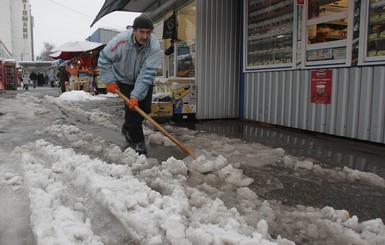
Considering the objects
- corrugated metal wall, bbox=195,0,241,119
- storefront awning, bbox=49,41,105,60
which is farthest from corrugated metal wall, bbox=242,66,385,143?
storefront awning, bbox=49,41,105,60

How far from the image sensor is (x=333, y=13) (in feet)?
18.6

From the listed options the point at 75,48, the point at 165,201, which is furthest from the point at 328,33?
the point at 75,48

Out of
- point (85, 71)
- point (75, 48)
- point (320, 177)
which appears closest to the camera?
point (320, 177)

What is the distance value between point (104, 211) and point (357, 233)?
5.80 feet

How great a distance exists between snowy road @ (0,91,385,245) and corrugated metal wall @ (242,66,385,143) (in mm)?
1555

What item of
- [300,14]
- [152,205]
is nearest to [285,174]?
[152,205]

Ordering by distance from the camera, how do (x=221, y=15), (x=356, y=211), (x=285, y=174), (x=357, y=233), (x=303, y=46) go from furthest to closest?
(x=221, y=15) < (x=303, y=46) < (x=285, y=174) < (x=356, y=211) < (x=357, y=233)

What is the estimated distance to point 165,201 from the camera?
8.76 feet

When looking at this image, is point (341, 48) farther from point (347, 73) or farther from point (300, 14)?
point (300, 14)

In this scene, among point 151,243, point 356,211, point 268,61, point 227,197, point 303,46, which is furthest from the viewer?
point 268,61

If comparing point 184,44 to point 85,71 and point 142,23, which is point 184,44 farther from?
point 85,71

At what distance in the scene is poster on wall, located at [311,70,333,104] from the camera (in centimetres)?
571

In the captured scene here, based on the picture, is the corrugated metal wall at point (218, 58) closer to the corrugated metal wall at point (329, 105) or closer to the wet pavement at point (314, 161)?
the corrugated metal wall at point (329, 105)

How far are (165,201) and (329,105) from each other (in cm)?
401
